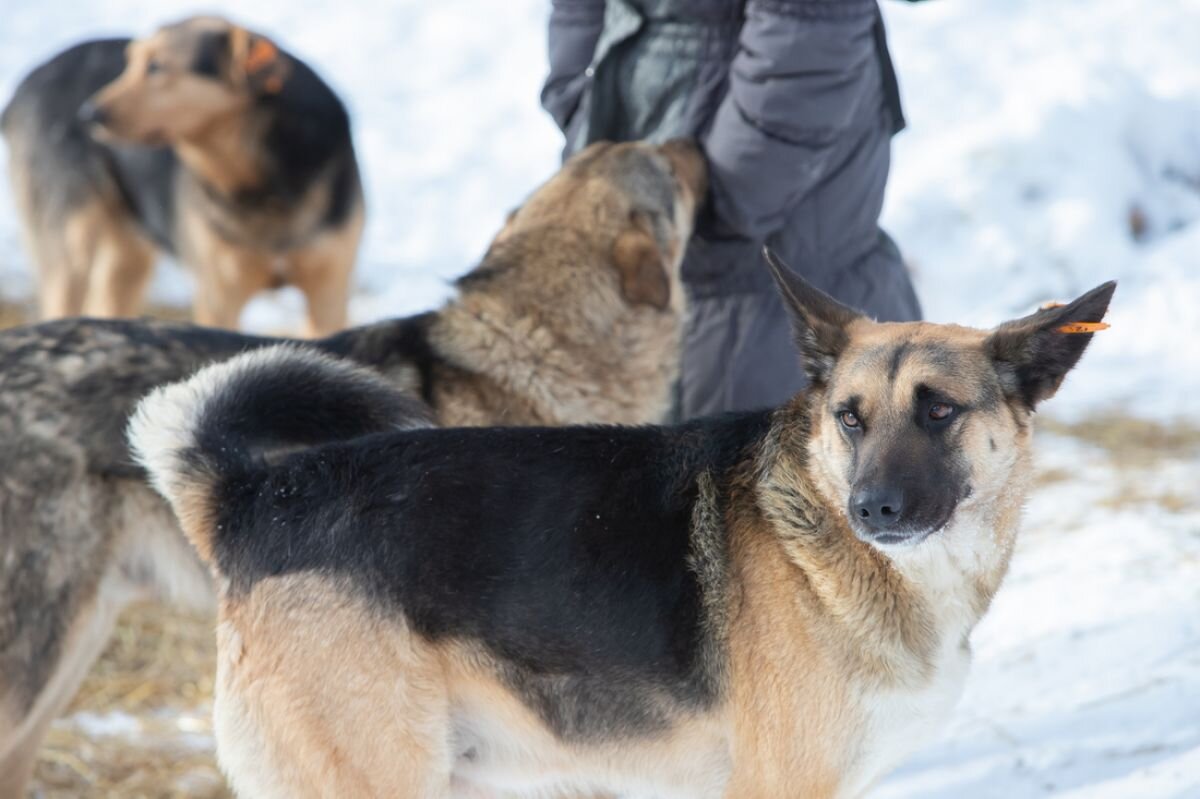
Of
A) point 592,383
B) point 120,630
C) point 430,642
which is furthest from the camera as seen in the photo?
point 120,630

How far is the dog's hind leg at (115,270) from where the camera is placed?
688 centimetres

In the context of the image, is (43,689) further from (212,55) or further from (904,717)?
(212,55)

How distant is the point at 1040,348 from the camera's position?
264cm

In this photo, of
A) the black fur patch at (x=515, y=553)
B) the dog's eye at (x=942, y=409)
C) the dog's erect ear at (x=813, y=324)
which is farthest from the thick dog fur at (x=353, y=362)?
the dog's eye at (x=942, y=409)

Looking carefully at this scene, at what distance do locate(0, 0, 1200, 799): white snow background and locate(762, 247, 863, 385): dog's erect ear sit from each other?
145 centimetres

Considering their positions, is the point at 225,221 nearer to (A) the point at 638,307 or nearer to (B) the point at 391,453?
(A) the point at 638,307

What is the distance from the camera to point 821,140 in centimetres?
364

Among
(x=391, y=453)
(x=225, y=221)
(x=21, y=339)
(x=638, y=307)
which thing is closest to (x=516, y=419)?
(x=638, y=307)

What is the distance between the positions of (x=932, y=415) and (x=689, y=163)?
159cm

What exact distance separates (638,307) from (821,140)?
727mm

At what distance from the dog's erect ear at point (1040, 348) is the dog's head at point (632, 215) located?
140 cm

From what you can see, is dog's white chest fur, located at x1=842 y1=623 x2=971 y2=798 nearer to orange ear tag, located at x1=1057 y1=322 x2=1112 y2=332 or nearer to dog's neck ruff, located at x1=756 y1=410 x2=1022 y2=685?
dog's neck ruff, located at x1=756 y1=410 x2=1022 y2=685

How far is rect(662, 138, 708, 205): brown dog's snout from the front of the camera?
3963 millimetres

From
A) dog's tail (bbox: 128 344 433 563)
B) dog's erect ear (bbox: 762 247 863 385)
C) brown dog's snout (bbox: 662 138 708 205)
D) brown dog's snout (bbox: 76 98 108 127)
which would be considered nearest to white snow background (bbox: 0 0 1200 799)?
brown dog's snout (bbox: 662 138 708 205)
